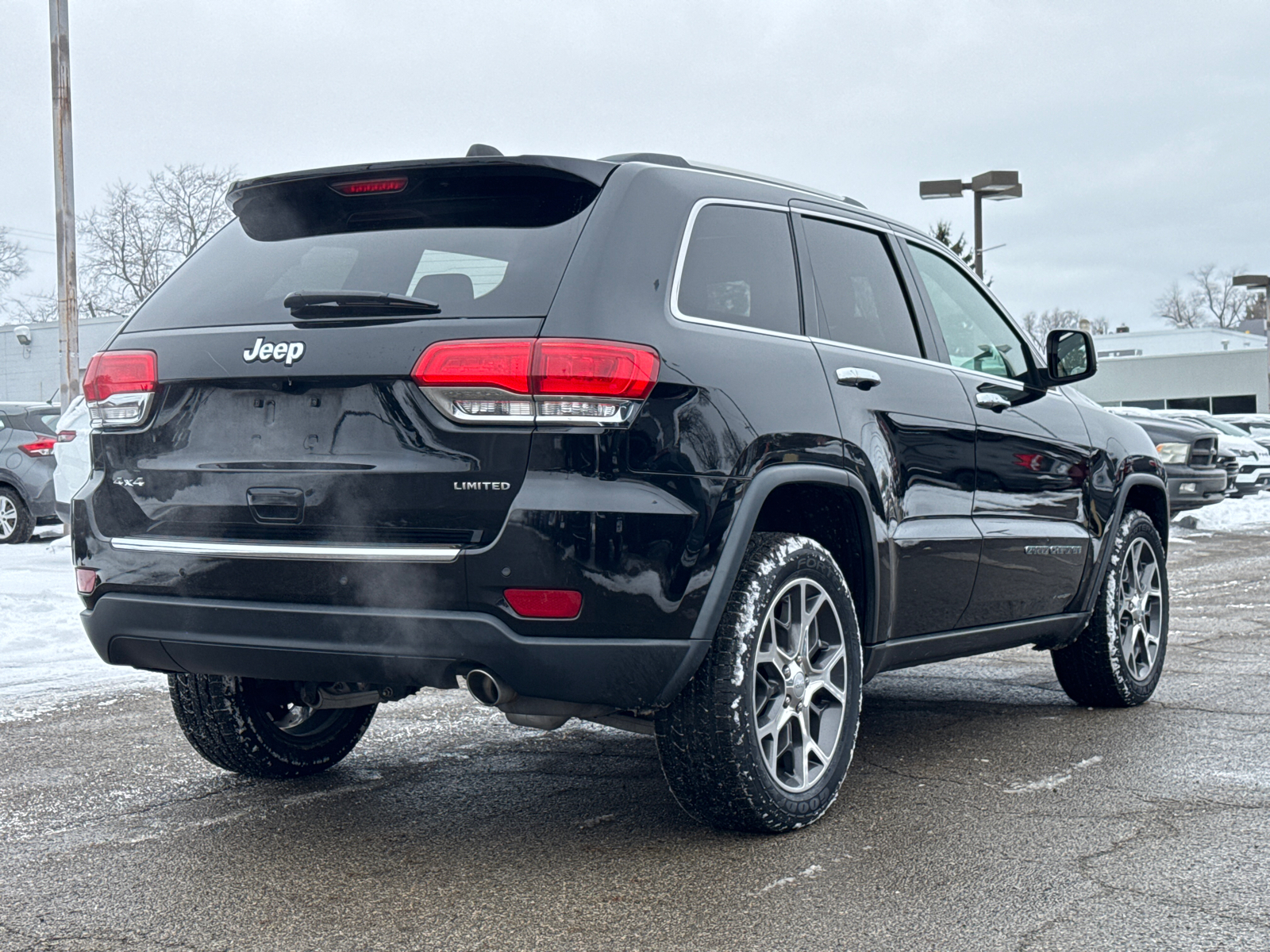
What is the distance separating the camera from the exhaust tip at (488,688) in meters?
3.39

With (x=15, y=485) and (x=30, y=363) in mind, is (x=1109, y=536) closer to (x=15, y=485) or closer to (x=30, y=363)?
(x=15, y=485)

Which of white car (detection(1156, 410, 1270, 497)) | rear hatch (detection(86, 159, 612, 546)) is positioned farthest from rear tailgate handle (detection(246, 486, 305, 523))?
white car (detection(1156, 410, 1270, 497))

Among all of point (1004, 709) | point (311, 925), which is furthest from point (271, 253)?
point (1004, 709)

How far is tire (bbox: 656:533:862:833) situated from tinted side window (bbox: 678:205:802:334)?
0.64 metres

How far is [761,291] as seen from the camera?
13.5ft

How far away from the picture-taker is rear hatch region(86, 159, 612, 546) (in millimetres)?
3398

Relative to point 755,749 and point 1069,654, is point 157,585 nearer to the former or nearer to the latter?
point 755,749

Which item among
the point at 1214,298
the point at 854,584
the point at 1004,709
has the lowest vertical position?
the point at 1004,709

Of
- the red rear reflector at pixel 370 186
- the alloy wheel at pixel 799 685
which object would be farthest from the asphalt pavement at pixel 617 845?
the red rear reflector at pixel 370 186

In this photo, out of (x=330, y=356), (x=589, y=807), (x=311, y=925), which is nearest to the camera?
(x=311, y=925)

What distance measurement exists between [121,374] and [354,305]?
79 centimetres

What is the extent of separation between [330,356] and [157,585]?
0.78m

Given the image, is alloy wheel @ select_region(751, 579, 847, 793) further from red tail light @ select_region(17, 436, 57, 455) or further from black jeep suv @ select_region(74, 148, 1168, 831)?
red tail light @ select_region(17, 436, 57, 455)

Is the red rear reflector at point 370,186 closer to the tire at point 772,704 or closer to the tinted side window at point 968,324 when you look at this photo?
the tire at point 772,704
